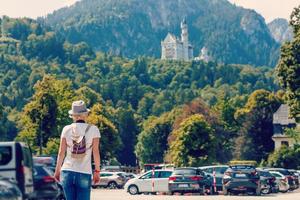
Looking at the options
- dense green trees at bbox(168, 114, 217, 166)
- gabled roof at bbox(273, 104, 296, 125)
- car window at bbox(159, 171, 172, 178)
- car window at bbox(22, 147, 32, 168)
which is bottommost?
car window at bbox(159, 171, 172, 178)

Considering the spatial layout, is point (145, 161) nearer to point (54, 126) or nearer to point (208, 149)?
point (208, 149)

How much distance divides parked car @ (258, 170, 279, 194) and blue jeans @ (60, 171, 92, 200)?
110 ft

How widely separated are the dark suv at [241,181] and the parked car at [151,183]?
437cm

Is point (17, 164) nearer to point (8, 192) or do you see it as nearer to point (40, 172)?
point (8, 192)

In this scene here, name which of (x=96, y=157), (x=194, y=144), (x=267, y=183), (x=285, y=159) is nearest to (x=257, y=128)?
(x=285, y=159)

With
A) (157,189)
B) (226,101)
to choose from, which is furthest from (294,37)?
(226,101)

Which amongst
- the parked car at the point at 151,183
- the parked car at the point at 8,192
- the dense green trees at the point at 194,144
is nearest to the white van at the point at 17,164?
the parked car at the point at 8,192

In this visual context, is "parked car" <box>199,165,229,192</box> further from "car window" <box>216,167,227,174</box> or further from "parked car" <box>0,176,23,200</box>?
"parked car" <box>0,176,23,200</box>

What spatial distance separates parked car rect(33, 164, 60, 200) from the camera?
2756cm

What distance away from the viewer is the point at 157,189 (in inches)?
1762

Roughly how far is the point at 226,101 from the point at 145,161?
19.1m

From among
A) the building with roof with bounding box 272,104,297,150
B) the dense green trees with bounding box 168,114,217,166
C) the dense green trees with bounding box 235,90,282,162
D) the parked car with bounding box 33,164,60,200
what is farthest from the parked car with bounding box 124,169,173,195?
the dense green trees with bounding box 235,90,282,162

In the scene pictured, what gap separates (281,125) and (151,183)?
216 ft

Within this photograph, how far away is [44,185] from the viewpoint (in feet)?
90.9
